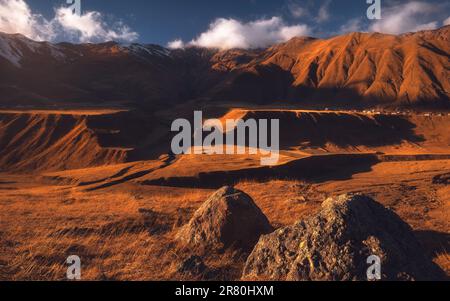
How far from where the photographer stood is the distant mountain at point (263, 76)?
76.6 meters

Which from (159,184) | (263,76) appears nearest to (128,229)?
(159,184)

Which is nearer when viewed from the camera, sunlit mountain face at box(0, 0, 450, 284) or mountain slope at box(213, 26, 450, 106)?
sunlit mountain face at box(0, 0, 450, 284)

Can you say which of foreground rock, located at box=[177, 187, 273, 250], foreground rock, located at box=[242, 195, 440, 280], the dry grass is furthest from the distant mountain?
foreground rock, located at box=[242, 195, 440, 280]

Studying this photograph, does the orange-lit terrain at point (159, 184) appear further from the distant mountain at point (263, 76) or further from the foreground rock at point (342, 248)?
the distant mountain at point (263, 76)

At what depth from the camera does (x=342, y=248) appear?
5.38 meters

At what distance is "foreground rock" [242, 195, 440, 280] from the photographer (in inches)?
204

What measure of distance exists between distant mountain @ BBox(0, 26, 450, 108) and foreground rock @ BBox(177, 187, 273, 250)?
199ft

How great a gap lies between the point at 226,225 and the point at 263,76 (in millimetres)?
97576

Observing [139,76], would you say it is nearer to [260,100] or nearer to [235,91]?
[235,91]

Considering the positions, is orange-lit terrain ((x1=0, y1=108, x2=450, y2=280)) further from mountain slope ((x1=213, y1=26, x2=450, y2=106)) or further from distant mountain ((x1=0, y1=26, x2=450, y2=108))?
mountain slope ((x1=213, y1=26, x2=450, y2=106))

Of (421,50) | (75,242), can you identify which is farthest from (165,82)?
(75,242)

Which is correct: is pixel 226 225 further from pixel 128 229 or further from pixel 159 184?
pixel 159 184

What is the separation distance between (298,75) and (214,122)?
69.4 meters

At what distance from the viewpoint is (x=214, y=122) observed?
38906mm
